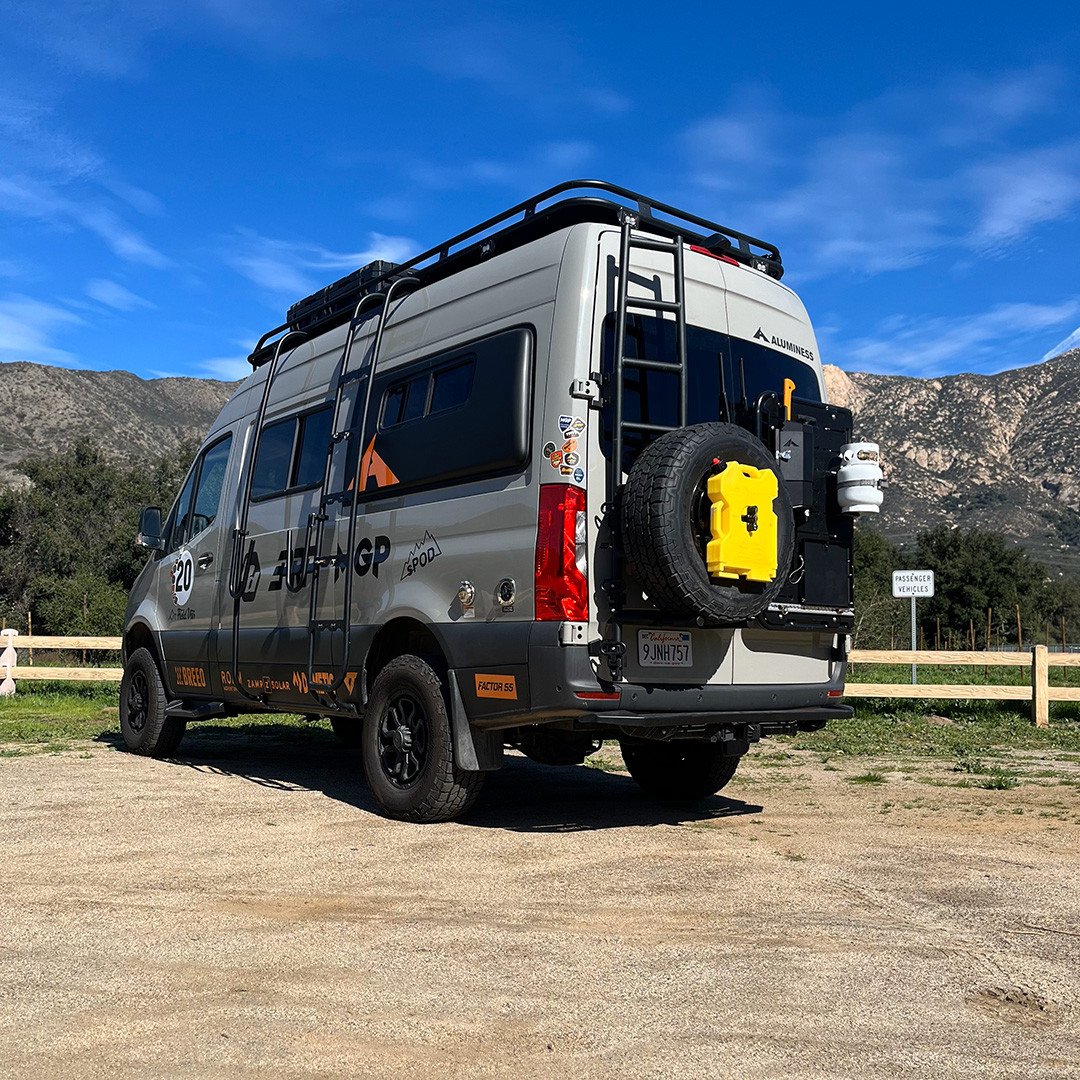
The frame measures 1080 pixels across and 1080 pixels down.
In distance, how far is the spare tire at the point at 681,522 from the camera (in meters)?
5.53

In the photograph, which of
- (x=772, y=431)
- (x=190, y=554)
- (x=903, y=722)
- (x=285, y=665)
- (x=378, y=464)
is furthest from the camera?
(x=903, y=722)

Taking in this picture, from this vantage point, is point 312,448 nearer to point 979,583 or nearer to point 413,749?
point 413,749

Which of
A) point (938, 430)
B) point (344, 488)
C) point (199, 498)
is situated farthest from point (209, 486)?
point (938, 430)

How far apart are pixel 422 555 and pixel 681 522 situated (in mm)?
1774

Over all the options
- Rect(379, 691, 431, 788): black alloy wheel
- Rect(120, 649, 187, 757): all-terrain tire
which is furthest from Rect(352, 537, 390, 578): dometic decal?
Rect(120, 649, 187, 757): all-terrain tire

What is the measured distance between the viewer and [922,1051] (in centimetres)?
312

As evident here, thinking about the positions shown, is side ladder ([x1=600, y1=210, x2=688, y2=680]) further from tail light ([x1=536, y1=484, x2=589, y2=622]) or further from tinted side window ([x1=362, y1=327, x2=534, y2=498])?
tinted side window ([x1=362, y1=327, x2=534, y2=498])

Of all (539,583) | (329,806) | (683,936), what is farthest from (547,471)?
(329,806)

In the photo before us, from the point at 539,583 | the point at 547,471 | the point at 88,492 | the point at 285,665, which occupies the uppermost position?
the point at 88,492

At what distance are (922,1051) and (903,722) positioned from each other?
11.1 m

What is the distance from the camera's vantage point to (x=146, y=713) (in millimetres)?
10164

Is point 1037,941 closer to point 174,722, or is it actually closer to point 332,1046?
point 332,1046

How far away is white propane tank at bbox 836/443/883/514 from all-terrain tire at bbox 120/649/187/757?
622 cm

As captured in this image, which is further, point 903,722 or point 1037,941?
point 903,722
